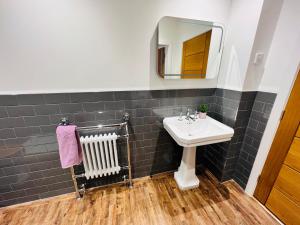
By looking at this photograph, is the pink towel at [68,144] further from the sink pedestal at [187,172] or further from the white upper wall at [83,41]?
the sink pedestal at [187,172]

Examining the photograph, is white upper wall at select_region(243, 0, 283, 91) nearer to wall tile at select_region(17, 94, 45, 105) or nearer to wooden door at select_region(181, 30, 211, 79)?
wooden door at select_region(181, 30, 211, 79)

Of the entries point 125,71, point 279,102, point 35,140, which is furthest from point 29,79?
point 279,102

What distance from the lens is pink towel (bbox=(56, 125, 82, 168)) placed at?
4.00ft

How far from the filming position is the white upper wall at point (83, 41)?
1.05 metres

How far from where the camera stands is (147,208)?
1.45 meters

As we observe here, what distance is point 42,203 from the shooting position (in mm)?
1505

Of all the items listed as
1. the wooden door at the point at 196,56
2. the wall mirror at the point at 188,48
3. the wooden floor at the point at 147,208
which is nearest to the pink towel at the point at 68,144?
the wooden floor at the point at 147,208

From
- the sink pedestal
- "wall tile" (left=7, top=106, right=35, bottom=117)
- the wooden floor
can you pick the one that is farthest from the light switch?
"wall tile" (left=7, top=106, right=35, bottom=117)

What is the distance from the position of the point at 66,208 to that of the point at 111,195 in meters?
0.46

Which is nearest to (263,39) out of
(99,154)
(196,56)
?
(196,56)

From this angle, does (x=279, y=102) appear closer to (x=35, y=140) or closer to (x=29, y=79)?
(x=29, y=79)

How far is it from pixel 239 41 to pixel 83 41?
57.4 inches

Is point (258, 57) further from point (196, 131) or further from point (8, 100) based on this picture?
point (8, 100)

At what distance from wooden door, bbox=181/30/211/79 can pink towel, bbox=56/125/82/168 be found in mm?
1264
